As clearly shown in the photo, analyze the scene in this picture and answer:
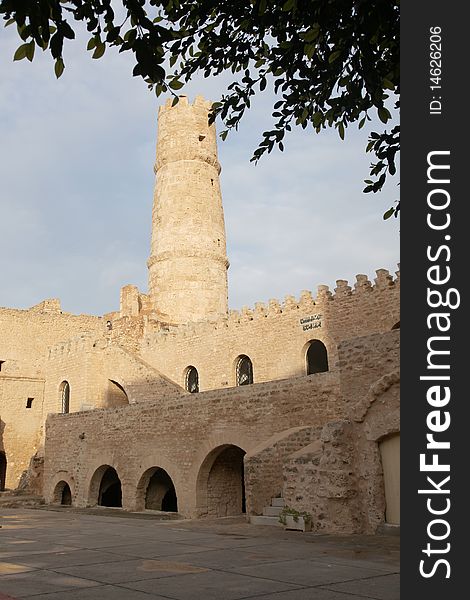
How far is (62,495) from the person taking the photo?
2247 centimetres

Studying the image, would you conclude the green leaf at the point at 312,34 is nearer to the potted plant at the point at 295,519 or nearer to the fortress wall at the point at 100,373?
the potted plant at the point at 295,519

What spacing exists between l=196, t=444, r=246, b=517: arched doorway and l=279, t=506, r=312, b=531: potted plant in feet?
20.9

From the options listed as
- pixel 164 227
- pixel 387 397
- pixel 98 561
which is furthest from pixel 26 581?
pixel 164 227

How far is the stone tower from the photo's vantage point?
3106 centimetres

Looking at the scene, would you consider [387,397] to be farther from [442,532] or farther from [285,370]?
[285,370]

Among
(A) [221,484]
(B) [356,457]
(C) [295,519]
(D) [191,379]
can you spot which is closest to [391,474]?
(B) [356,457]

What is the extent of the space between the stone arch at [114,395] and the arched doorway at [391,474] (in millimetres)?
18771

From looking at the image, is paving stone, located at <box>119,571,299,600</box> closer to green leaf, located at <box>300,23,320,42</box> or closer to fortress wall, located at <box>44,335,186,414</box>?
green leaf, located at <box>300,23,320,42</box>

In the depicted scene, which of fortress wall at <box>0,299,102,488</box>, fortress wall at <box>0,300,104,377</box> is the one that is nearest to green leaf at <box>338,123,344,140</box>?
fortress wall at <box>0,299,102,488</box>

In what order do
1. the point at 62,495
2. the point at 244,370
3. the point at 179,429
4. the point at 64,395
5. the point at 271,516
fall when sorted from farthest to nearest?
the point at 64,395
the point at 244,370
the point at 62,495
the point at 179,429
the point at 271,516

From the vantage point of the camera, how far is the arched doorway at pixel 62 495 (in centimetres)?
2217

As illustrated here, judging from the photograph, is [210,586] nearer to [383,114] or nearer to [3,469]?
[383,114]

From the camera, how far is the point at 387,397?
861 cm

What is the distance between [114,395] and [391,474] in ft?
64.9
